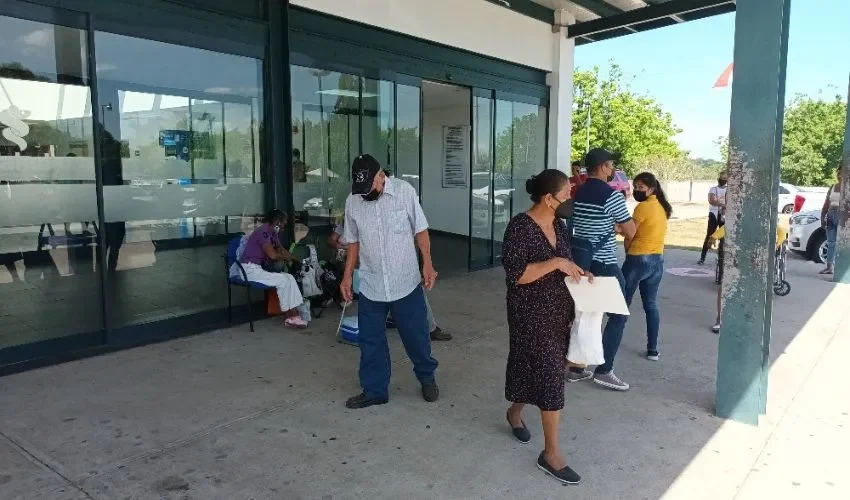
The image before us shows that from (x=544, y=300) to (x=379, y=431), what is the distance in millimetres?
1389

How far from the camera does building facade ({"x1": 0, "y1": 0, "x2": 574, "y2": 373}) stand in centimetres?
530

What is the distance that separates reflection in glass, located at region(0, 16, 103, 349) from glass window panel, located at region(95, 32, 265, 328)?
0.18 meters

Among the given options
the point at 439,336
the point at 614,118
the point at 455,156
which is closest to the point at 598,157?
the point at 439,336

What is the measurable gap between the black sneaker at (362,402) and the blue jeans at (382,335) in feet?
0.09

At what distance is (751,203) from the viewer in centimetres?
389

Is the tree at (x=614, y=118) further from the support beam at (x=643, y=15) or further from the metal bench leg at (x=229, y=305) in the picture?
the metal bench leg at (x=229, y=305)

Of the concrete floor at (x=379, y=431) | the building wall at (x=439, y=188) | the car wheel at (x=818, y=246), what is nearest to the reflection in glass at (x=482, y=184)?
the building wall at (x=439, y=188)

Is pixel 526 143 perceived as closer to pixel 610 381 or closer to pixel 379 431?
pixel 610 381

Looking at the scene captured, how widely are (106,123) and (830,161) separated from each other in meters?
33.4

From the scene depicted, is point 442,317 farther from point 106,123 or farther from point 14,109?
point 14,109

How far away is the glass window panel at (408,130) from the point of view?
8.43 m

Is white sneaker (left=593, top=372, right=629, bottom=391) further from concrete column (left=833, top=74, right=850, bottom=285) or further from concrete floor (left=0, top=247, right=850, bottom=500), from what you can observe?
concrete column (left=833, top=74, right=850, bottom=285)

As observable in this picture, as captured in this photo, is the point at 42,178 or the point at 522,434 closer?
the point at 522,434

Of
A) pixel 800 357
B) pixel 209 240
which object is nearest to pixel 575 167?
pixel 800 357
